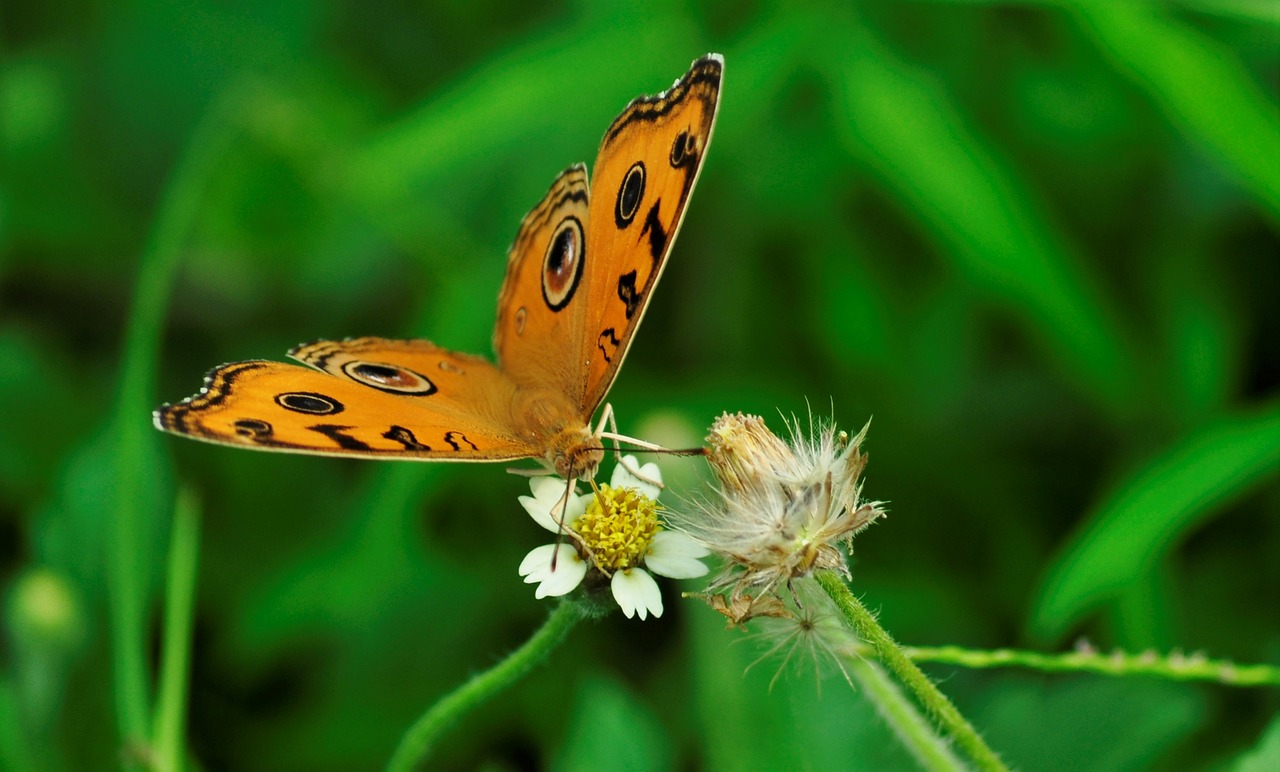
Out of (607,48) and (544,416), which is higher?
(607,48)

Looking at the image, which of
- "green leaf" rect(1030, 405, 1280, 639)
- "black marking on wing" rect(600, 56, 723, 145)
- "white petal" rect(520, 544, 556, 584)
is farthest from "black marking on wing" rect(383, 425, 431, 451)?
"green leaf" rect(1030, 405, 1280, 639)

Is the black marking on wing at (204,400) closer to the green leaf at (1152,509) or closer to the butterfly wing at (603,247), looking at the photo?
the butterfly wing at (603,247)

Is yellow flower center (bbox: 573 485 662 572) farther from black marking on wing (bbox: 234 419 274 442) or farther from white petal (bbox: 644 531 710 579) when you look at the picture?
black marking on wing (bbox: 234 419 274 442)

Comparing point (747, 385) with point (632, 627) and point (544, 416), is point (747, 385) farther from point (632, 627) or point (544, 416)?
point (544, 416)

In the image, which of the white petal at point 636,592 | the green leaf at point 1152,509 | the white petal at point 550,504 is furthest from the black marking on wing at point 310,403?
the green leaf at point 1152,509

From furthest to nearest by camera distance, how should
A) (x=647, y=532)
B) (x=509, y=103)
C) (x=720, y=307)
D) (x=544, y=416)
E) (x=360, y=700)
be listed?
(x=720, y=307)
(x=360, y=700)
(x=509, y=103)
(x=544, y=416)
(x=647, y=532)

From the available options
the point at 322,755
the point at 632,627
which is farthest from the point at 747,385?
the point at 322,755
